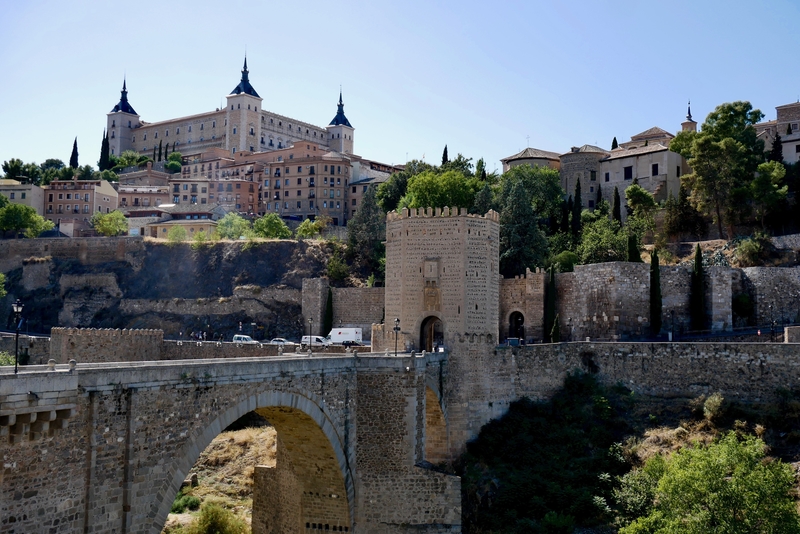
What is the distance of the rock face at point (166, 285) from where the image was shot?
57562 mm

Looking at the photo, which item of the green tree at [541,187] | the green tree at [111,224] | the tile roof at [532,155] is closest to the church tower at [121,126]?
the green tree at [111,224]

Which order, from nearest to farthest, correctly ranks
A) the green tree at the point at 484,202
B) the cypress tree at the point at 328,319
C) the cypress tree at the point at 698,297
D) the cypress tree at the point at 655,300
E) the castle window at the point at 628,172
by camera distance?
the cypress tree at the point at 655,300 < the cypress tree at the point at 698,297 < the cypress tree at the point at 328,319 < the green tree at the point at 484,202 < the castle window at the point at 628,172

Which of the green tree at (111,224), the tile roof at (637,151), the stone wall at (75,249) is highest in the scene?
the tile roof at (637,151)

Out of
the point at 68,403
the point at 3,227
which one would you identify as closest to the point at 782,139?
the point at 68,403

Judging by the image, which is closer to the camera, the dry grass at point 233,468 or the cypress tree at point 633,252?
the dry grass at point 233,468

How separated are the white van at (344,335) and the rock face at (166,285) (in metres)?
6.98

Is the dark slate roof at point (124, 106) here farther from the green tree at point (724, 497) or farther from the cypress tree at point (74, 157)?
the green tree at point (724, 497)

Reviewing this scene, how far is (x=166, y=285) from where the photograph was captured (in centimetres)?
6475

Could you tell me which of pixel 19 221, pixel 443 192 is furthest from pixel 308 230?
pixel 19 221

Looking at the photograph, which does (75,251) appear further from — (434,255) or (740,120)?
(740,120)

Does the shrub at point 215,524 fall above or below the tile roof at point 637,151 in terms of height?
below

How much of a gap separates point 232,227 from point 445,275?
149 ft

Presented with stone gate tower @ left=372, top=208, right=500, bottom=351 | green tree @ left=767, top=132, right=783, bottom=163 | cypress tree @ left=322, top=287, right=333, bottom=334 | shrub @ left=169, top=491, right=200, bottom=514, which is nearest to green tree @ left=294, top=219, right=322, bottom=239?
cypress tree @ left=322, top=287, right=333, bottom=334

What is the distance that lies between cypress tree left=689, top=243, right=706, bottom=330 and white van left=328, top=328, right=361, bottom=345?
1770 centimetres
